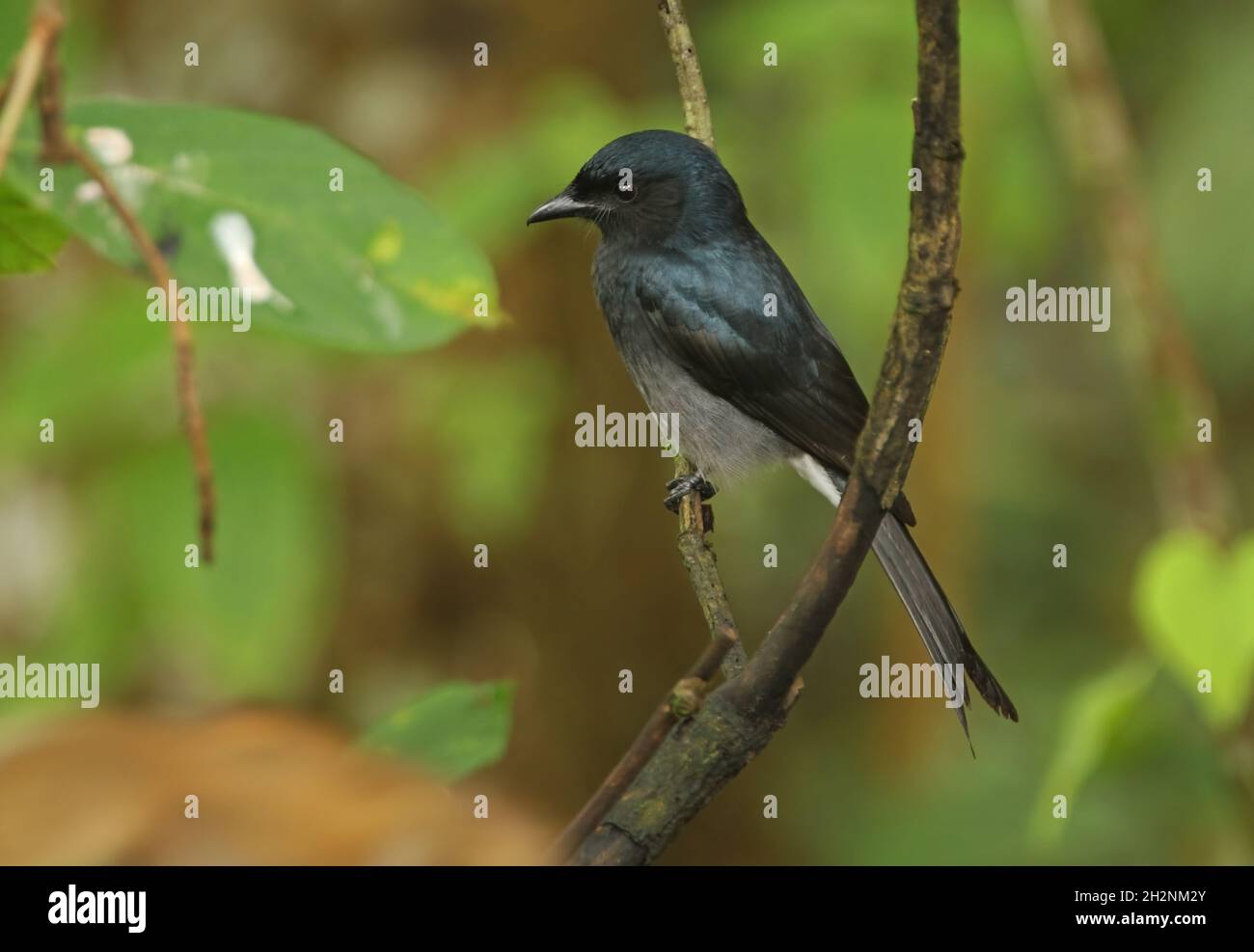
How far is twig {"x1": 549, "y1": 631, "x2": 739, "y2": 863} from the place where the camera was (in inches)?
44.8

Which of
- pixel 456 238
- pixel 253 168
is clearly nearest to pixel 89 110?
pixel 253 168

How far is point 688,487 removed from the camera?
2479mm

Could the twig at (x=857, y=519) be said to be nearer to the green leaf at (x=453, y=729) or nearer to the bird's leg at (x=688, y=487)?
the green leaf at (x=453, y=729)

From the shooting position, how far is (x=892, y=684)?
529 centimetres

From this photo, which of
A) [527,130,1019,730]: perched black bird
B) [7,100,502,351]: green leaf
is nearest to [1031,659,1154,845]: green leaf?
[527,130,1019,730]: perched black bird

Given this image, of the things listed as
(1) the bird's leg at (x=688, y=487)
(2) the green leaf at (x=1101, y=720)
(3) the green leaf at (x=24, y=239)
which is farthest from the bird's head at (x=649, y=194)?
(3) the green leaf at (x=24, y=239)

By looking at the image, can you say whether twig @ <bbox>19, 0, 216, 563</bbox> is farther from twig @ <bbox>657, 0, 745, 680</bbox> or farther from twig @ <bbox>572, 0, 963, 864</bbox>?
twig @ <bbox>657, 0, 745, 680</bbox>

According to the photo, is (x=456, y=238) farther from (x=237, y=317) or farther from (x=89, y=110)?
(x=89, y=110)

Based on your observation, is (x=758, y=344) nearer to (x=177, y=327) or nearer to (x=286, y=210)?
(x=286, y=210)

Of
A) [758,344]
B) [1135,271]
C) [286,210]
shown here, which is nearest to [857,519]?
[286,210]

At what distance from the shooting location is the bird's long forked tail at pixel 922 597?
95.3 inches

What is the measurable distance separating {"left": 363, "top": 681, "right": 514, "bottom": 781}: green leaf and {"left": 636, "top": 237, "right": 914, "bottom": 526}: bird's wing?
1.78 meters

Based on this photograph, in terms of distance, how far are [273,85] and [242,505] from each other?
6.26 ft

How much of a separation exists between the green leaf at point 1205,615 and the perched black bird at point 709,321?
1.54ft
